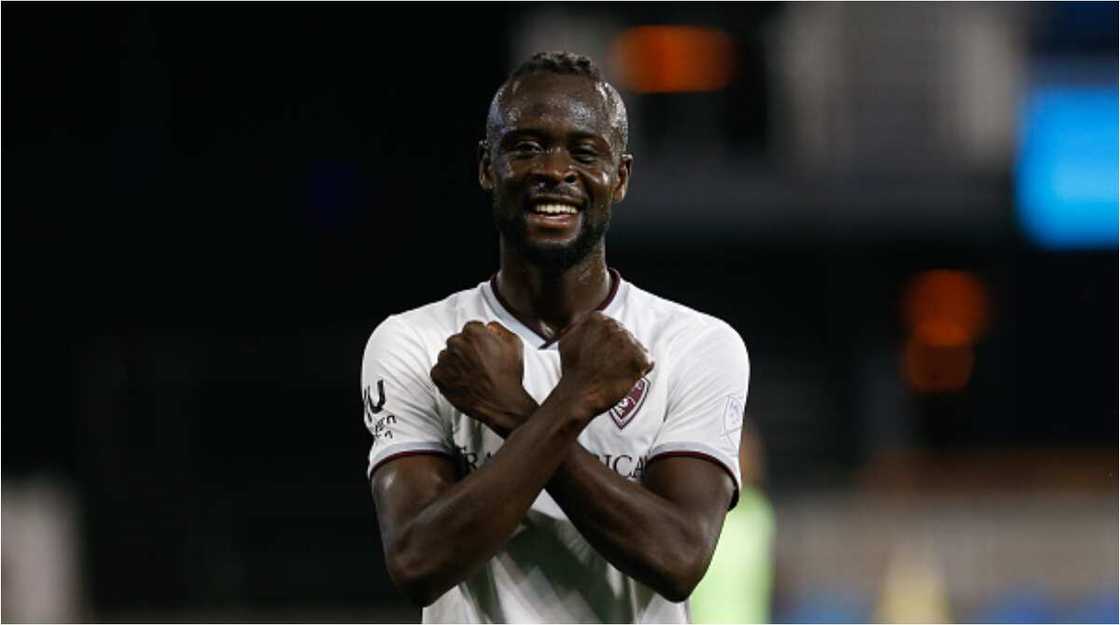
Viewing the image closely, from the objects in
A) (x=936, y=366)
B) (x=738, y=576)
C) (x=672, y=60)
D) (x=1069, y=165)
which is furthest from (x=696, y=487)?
(x=936, y=366)

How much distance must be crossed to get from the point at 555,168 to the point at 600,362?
1.26 feet

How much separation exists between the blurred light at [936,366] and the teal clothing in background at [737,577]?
38.5 feet

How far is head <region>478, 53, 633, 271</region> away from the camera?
3.61 meters

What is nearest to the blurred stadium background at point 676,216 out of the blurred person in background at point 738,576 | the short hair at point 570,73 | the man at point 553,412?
the blurred person in background at point 738,576

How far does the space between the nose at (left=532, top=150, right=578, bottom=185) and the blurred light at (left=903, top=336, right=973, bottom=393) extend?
60.6 ft

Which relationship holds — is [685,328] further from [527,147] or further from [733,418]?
[527,147]

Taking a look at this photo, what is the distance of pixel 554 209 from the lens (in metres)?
3.62

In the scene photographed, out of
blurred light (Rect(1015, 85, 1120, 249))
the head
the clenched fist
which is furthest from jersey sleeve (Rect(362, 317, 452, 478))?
blurred light (Rect(1015, 85, 1120, 249))

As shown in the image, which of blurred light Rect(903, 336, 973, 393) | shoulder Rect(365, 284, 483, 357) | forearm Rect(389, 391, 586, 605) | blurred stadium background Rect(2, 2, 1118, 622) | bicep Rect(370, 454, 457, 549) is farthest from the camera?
blurred light Rect(903, 336, 973, 393)

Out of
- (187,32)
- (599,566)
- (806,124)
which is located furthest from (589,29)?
(599,566)

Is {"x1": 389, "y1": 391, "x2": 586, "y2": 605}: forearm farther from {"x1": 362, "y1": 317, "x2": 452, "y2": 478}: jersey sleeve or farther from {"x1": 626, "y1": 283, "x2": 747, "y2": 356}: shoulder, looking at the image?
{"x1": 626, "y1": 283, "x2": 747, "y2": 356}: shoulder

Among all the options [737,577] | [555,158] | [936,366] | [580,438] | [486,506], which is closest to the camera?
[486,506]

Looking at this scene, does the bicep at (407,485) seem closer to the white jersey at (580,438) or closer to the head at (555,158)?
the white jersey at (580,438)

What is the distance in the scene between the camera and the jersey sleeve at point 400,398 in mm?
3670
